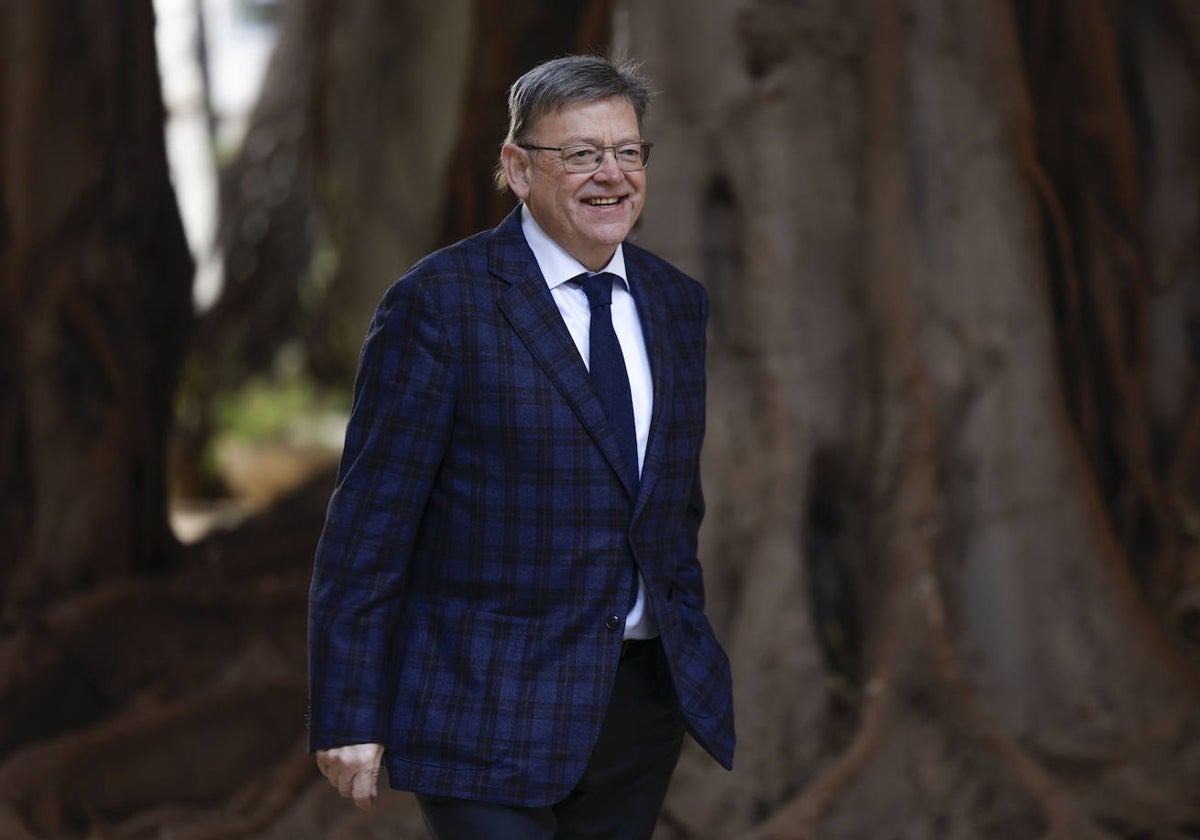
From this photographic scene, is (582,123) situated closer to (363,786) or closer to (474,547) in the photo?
(474,547)

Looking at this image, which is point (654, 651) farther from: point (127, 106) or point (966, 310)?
point (127, 106)

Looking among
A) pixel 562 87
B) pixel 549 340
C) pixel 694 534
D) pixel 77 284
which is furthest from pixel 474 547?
pixel 77 284

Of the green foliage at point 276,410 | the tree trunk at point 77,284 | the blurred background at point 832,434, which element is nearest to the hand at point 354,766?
the blurred background at point 832,434

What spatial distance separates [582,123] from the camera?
156cm

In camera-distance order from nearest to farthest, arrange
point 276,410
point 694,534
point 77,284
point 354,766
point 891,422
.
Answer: point 354,766 → point 694,534 → point 891,422 → point 77,284 → point 276,410

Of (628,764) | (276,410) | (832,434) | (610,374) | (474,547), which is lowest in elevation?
(276,410)

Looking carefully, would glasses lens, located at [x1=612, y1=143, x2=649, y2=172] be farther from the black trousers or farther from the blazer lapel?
the black trousers

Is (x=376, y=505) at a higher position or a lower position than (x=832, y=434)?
higher

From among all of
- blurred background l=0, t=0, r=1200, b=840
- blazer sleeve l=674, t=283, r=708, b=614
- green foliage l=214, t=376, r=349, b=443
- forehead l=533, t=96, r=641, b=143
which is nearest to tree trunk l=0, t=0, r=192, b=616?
blurred background l=0, t=0, r=1200, b=840

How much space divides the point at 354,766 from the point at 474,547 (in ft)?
0.78

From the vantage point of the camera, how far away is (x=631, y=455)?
5.34 ft

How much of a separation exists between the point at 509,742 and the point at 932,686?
1463 millimetres

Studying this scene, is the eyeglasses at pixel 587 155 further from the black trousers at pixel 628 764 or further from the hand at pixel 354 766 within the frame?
the hand at pixel 354 766

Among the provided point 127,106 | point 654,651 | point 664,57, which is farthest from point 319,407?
point 654,651
